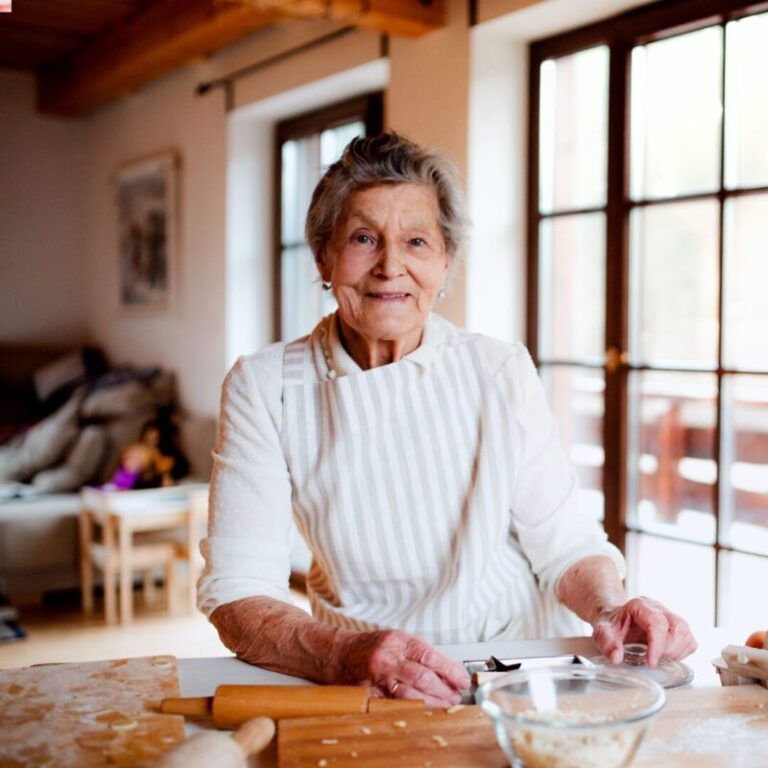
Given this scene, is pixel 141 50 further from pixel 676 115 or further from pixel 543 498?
pixel 543 498

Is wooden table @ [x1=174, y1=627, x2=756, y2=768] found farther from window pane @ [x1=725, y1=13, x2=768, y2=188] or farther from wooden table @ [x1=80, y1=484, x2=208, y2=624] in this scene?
wooden table @ [x1=80, y1=484, x2=208, y2=624]

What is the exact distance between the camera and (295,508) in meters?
1.57

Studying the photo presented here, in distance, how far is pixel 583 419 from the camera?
10.7ft

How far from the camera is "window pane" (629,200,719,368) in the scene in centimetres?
283

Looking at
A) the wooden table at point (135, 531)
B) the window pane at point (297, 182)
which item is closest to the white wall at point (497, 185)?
the window pane at point (297, 182)

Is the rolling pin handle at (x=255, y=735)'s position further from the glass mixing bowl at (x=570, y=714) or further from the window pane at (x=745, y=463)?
the window pane at (x=745, y=463)

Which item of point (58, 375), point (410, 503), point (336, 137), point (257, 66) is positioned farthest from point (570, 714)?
point (58, 375)

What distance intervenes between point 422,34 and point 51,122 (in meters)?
3.87

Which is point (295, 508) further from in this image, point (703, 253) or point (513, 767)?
point (703, 253)

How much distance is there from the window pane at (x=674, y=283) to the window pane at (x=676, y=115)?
88 millimetres

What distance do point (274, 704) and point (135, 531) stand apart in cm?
340

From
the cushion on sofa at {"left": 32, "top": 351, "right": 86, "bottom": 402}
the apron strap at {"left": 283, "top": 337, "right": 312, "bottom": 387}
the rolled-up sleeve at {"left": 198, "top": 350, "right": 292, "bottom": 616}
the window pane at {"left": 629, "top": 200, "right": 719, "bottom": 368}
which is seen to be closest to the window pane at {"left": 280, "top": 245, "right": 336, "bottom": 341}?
the cushion on sofa at {"left": 32, "top": 351, "right": 86, "bottom": 402}

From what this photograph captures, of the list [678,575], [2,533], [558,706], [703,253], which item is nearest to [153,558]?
[2,533]

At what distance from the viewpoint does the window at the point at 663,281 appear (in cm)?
273
